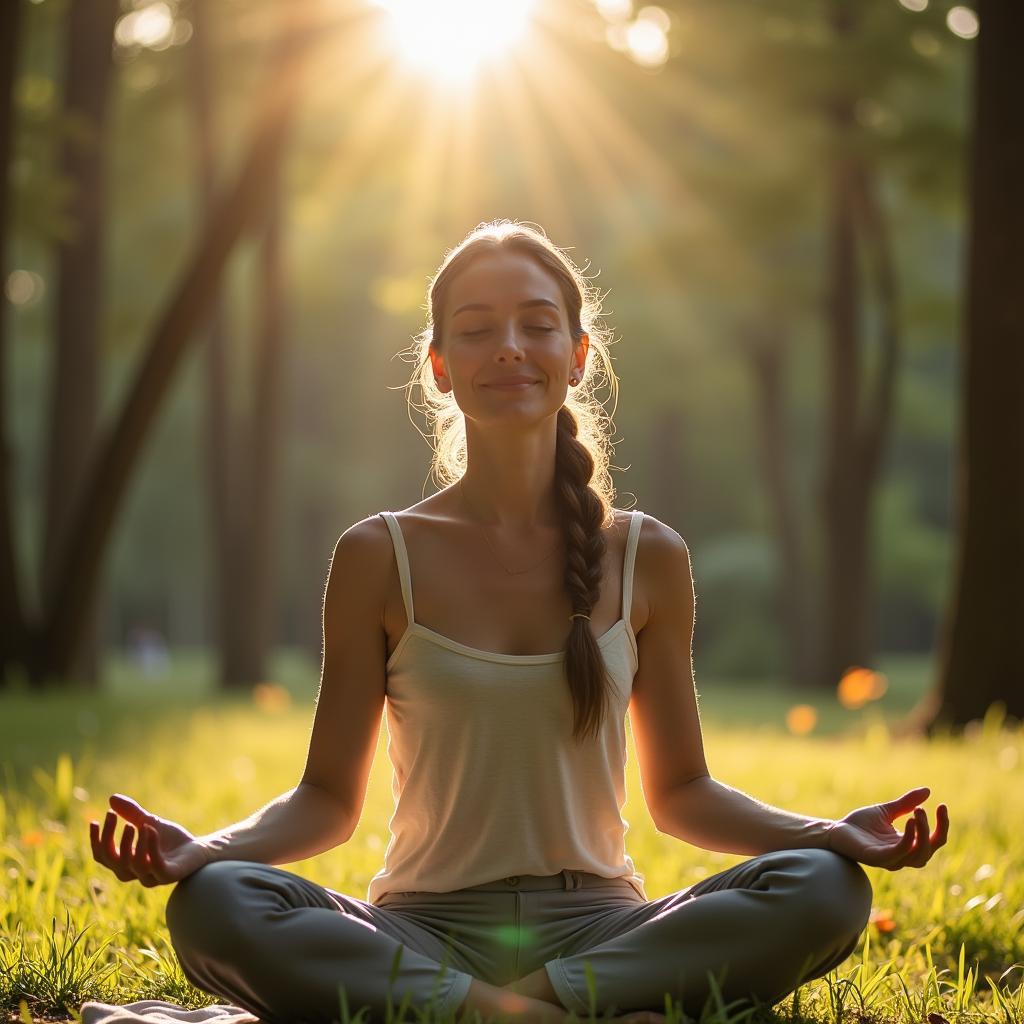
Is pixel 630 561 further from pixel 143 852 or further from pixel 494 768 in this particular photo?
pixel 143 852

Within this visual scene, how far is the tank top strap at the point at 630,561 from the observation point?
3342 millimetres

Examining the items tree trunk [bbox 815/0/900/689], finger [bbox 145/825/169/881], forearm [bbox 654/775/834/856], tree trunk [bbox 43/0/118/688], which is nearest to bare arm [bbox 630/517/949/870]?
forearm [bbox 654/775/834/856]

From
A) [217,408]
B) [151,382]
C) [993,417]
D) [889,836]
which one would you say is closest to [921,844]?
[889,836]

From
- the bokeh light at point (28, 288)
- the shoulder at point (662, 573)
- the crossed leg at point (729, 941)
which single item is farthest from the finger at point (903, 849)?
the bokeh light at point (28, 288)

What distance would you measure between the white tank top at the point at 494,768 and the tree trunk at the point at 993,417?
6587 mm

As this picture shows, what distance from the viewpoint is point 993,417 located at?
934cm

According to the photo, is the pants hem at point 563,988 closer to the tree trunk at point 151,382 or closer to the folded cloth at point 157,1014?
the folded cloth at point 157,1014

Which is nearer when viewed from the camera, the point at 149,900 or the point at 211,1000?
the point at 211,1000

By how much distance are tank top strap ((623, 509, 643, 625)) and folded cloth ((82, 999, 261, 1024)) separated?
→ 3.88 ft

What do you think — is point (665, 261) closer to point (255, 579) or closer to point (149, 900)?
point (255, 579)

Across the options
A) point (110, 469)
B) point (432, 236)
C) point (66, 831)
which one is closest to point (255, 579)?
point (432, 236)

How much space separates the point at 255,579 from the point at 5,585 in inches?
252

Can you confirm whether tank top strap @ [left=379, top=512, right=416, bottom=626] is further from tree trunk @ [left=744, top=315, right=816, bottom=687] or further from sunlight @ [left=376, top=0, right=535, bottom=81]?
tree trunk @ [left=744, top=315, right=816, bottom=687]

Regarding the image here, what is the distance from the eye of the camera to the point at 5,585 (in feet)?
37.6
